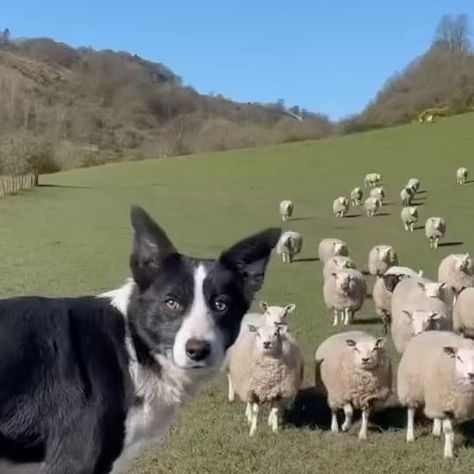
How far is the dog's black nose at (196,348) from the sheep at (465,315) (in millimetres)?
10648

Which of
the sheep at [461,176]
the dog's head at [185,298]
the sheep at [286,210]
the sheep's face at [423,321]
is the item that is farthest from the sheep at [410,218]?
the dog's head at [185,298]

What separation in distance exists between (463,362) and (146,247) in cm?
507

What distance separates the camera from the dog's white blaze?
4.23 m

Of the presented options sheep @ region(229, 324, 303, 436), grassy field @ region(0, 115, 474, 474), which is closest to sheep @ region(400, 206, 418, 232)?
grassy field @ region(0, 115, 474, 474)

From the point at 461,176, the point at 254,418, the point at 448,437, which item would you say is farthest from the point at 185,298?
the point at 461,176

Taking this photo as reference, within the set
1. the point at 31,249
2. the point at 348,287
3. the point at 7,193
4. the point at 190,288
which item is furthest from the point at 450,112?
the point at 190,288

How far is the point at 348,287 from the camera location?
1579 cm

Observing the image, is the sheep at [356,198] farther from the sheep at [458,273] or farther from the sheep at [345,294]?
the sheep at [345,294]

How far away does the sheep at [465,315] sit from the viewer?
14.3 m

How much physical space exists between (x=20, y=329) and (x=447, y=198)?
34605mm

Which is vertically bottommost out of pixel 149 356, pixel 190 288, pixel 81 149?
pixel 149 356

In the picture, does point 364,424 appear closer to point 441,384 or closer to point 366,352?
point 366,352

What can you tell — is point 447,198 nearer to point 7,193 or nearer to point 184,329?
point 7,193

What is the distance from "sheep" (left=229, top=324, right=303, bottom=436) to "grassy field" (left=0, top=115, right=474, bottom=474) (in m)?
0.25
